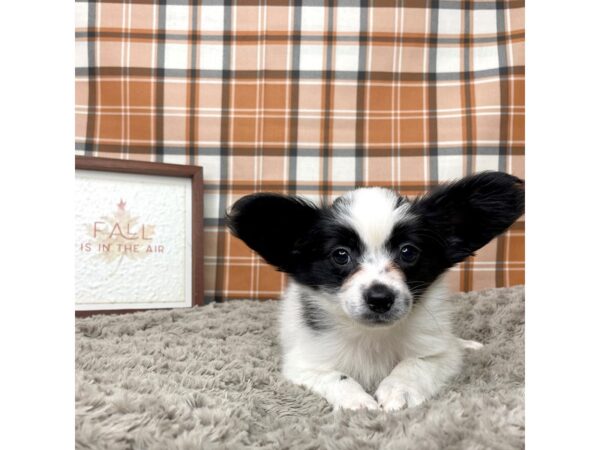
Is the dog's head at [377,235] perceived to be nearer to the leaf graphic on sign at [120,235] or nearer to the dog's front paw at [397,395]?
the dog's front paw at [397,395]

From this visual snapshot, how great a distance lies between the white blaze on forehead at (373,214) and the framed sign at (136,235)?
1128 millimetres

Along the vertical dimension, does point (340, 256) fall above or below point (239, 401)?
above

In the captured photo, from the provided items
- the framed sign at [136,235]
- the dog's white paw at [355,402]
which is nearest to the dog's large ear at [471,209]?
the dog's white paw at [355,402]

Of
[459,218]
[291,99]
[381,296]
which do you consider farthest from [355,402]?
[291,99]

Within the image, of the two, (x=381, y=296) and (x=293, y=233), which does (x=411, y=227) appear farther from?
(x=293, y=233)

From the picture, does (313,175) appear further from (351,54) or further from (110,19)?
(110,19)

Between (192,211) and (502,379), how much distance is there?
1.57 meters

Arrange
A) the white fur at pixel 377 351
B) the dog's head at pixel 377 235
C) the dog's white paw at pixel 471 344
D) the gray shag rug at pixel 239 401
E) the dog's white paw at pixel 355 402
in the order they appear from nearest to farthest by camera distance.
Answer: the gray shag rug at pixel 239 401
the dog's white paw at pixel 355 402
the dog's head at pixel 377 235
the white fur at pixel 377 351
the dog's white paw at pixel 471 344

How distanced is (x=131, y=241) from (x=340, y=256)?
4.14 ft

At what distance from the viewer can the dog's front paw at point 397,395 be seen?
127 centimetres

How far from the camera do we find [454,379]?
1.51m

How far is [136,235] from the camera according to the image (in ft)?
7.92
